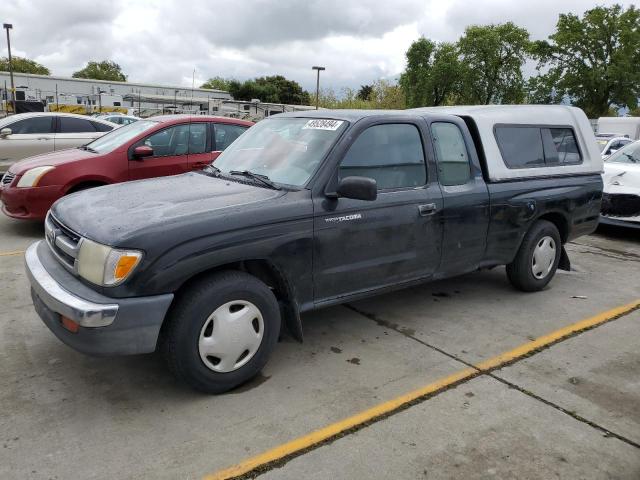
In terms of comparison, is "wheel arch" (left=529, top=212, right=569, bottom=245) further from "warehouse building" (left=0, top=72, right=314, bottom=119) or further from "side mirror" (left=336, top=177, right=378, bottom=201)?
"warehouse building" (left=0, top=72, right=314, bottom=119)

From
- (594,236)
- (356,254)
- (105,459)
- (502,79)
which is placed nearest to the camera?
(105,459)

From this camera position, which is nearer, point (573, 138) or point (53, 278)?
point (53, 278)

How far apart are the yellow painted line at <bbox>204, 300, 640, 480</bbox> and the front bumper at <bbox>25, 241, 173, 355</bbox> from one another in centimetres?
84

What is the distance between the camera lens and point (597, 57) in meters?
48.3

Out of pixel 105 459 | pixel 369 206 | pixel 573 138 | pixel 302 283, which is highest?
pixel 573 138

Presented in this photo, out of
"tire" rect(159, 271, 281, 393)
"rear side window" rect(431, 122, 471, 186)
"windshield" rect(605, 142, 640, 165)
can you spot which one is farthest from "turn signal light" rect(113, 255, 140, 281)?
"windshield" rect(605, 142, 640, 165)

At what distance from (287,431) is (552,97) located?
54.2 meters

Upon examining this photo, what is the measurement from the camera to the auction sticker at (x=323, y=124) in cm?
392

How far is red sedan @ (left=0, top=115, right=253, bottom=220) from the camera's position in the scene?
6.71m

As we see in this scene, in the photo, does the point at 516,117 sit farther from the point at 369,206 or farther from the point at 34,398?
the point at 34,398

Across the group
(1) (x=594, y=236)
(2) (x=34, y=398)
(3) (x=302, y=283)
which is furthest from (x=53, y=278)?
(1) (x=594, y=236)

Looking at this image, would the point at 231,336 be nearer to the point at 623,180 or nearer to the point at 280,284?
the point at 280,284

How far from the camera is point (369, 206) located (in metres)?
3.81

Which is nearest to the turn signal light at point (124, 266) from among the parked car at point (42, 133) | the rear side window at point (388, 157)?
the rear side window at point (388, 157)
